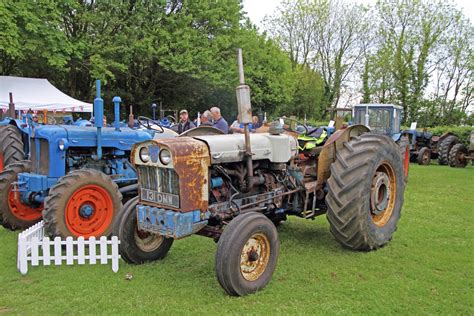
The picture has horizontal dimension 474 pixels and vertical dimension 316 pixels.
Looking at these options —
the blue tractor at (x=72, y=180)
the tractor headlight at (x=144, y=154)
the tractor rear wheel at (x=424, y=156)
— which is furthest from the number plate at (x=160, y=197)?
the tractor rear wheel at (x=424, y=156)

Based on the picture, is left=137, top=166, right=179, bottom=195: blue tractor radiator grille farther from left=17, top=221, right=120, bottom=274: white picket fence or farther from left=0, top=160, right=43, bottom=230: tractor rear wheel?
left=0, top=160, right=43, bottom=230: tractor rear wheel

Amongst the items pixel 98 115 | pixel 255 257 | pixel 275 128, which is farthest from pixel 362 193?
pixel 98 115

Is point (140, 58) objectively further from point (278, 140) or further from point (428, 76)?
point (428, 76)

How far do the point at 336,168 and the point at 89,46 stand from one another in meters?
17.0

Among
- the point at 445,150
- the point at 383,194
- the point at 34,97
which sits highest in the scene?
the point at 34,97

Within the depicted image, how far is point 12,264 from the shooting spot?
4.95 meters

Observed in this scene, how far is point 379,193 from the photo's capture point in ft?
18.4

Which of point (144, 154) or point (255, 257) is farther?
point (144, 154)

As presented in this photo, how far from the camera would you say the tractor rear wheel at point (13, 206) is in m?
6.34

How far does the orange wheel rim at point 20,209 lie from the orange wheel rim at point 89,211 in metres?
1.26

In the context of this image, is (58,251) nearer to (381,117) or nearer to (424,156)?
(381,117)

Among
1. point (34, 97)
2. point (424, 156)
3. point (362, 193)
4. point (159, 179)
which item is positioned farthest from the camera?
point (424, 156)

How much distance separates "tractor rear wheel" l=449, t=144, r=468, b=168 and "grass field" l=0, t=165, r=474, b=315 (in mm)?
12332

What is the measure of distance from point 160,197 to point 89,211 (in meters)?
1.91
